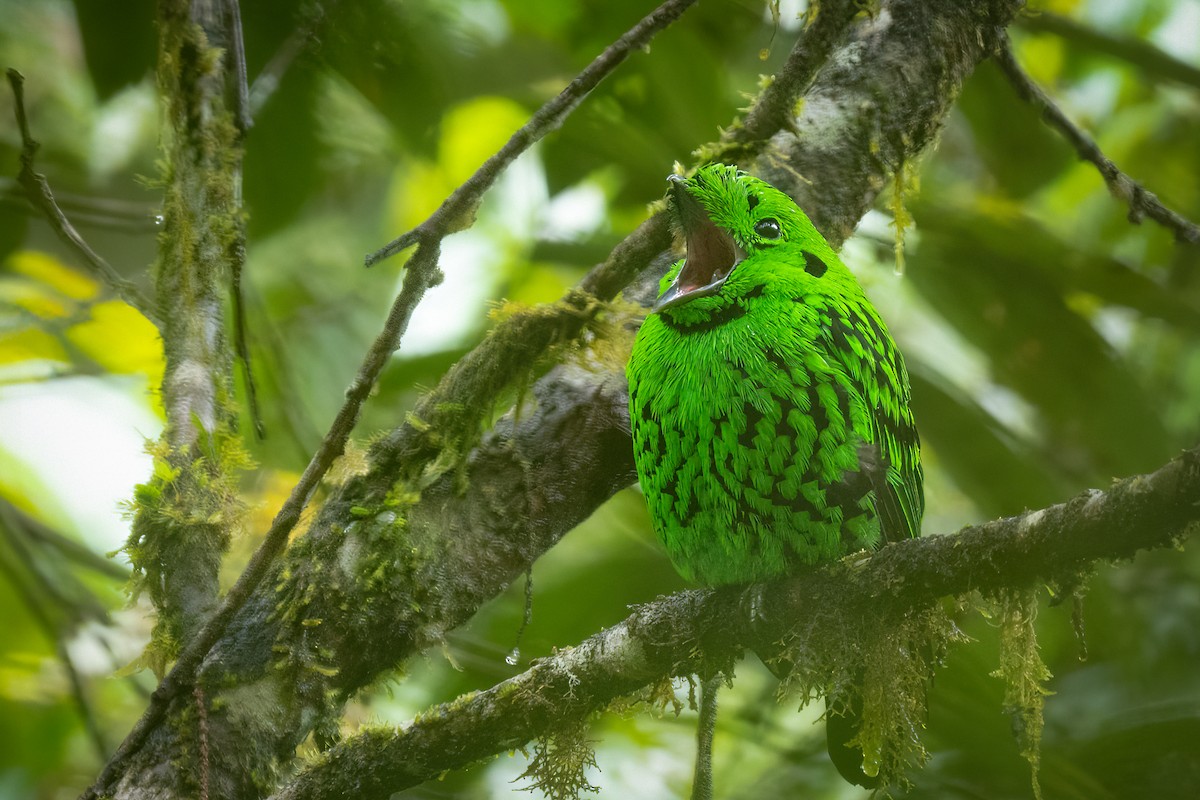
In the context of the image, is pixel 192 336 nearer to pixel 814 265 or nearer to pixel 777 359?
pixel 777 359

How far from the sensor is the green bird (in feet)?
8.61

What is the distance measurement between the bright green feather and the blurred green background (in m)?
1.50

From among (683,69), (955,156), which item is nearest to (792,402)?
(683,69)

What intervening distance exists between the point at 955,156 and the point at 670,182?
3.91 metres

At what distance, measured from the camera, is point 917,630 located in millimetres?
2316

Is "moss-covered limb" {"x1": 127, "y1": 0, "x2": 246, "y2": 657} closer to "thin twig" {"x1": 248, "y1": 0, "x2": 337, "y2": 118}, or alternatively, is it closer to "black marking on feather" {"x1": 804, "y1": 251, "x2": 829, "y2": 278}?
"thin twig" {"x1": 248, "y1": 0, "x2": 337, "y2": 118}

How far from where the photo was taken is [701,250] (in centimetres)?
306

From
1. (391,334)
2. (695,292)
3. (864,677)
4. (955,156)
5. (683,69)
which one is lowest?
(864,677)

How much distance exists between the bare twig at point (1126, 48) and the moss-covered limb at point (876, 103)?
4.79 feet

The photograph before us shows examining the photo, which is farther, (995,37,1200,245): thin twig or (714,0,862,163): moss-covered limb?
(995,37,1200,245): thin twig

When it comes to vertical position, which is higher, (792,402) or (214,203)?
(214,203)

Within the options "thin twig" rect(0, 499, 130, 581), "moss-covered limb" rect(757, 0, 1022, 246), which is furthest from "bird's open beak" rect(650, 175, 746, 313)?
"thin twig" rect(0, 499, 130, 581)

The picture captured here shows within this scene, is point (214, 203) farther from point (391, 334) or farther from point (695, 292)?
point (695, 292)

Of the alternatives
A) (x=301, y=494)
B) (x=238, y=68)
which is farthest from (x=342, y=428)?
(x=238, y=68)
